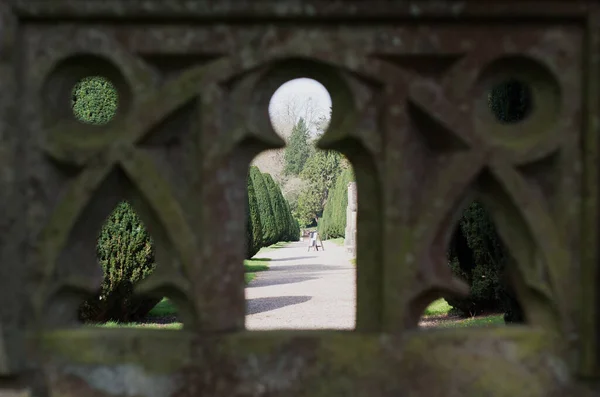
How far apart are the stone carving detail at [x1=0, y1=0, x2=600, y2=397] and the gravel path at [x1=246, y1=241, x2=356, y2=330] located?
195 inches

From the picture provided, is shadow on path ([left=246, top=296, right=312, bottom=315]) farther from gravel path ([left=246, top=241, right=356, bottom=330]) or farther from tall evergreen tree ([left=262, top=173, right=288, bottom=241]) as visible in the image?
tall evergreen tree ([left=262, top=173, right=288, bottom=241])

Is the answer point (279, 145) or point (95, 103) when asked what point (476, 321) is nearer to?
point (279, 145)

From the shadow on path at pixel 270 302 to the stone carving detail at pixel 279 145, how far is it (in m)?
6.11

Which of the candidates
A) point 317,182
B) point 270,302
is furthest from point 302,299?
point 317,182

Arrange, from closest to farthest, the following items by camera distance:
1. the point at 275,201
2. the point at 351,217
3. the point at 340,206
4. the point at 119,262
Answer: the point at 119,262 → the point at 351,217 → the point at 275,201 → the point at 340,206

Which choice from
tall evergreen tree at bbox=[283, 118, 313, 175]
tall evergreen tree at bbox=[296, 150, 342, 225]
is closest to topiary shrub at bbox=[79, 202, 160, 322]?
tall evergreen tree at bbox=[296, 150, 342, 225]

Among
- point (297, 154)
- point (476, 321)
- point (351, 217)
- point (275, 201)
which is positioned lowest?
point (476, 321)

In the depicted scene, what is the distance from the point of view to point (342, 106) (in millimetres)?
1535

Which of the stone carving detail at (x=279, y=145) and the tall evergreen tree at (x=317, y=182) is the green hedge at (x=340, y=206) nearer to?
the tall evergreen tree at (x=317, y=182)

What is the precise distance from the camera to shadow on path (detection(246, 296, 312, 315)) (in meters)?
7.68

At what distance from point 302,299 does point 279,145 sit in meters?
7.35

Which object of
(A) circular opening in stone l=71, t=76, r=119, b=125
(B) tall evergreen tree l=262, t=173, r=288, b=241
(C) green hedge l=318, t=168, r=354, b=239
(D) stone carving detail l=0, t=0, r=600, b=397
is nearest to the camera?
(D) stone carving detail l=0, t=0, r=600, b=397

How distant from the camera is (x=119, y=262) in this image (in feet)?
19.4

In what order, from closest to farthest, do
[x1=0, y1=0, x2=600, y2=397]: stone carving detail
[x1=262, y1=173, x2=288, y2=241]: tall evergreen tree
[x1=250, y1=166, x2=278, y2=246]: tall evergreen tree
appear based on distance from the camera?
1. [x1=0, y1=0, x2=600, y2=397]: stone carving detail
2. [x1=250, y1=166, x2=278, y2=246]: tall evergreen tree
3. [x1=262, y1=173, x2=288, y2=241]: tall evergreen tree
